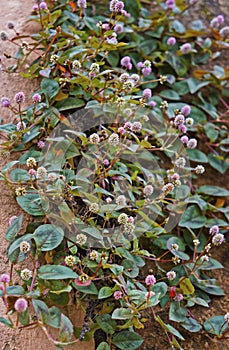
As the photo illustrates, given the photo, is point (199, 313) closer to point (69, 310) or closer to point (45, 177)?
point (69, 310)

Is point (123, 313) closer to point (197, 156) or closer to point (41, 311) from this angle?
point (41, 311)

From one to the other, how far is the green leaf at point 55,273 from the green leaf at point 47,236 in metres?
0.04

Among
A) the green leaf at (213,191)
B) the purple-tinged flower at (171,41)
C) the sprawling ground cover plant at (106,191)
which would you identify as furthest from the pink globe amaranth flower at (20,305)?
the purple-tinged flower at (171,41)

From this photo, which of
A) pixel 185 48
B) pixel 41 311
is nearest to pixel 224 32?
pixel 185 48

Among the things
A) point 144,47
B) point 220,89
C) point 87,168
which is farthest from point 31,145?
point 220,89

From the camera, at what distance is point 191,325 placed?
1.14 meters

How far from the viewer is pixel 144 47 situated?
Answer: 1636 mm

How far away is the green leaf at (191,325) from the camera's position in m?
1.13

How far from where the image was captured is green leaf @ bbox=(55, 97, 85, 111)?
1279 mm

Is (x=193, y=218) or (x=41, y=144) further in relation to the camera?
(x=193, y=218)

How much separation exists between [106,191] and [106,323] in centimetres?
28

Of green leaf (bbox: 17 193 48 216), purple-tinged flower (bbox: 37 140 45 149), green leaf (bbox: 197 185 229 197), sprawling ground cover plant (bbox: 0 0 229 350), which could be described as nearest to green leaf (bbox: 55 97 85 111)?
sprawling ground cover plant (bbox: 0 0 229 350)

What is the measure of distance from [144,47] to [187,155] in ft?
1.40

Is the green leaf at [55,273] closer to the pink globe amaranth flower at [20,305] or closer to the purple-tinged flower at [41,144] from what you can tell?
the pink globe amaranth flower at [20,305]
